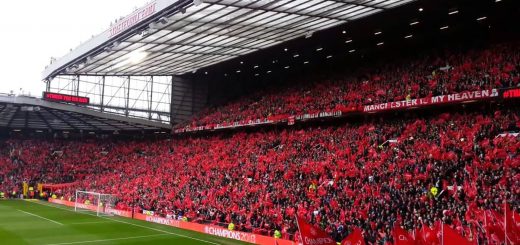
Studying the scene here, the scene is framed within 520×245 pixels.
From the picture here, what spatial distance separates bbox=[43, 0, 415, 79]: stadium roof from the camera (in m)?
28.3

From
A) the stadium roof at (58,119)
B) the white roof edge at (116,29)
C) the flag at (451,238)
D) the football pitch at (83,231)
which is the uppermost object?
the white roof edge at (116,29)

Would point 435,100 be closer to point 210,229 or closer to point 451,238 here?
point 210,229

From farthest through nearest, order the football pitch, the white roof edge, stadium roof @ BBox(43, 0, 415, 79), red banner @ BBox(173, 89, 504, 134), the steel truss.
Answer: the steel truss
the white roof edge
stadium roof @ BBox(43, 0, 415, 79)
red banner @ BBox(173, 89, 504, 134)
the football pitch

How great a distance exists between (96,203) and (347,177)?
2483 cm

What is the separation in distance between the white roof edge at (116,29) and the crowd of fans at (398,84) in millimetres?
13794

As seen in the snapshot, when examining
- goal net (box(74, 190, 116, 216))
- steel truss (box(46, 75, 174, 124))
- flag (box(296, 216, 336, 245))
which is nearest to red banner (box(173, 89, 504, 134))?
steel truss (box(46, 75, 174, 124))

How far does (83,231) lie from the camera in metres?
28.0

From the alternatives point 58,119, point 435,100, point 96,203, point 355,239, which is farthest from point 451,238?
point 58,119

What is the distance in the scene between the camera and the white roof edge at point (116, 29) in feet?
93.3

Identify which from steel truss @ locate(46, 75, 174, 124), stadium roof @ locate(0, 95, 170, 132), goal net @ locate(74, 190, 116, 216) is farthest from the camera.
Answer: steel truss @ locate(46, 75, 174, 124)

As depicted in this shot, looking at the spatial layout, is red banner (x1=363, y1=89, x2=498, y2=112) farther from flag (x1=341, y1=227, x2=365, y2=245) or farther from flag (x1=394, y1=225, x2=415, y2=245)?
flag (x1=341, y1=227, x2=365, y2=245)

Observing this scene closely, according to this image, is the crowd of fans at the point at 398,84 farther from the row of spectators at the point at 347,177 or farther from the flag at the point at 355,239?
the flag at the point at 355,239

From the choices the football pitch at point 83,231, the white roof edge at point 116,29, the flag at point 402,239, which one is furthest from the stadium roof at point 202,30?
the flag at point 402,239

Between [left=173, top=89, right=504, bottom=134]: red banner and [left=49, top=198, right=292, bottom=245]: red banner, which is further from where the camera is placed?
[left=173, top=89, right=504, bottom=134]: red banner
